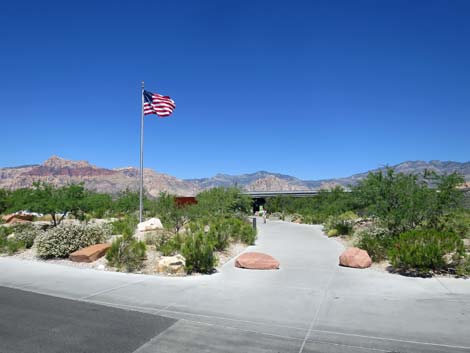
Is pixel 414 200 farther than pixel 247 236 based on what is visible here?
No

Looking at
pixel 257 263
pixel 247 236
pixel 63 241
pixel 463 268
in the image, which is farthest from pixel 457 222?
pixel 63 241

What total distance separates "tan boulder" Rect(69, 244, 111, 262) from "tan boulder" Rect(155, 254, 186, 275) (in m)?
2.48

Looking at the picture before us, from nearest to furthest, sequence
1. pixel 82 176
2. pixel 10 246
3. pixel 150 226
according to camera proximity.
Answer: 1. pixel 10 246
2. pixel 150 226
3. pixel 82 176

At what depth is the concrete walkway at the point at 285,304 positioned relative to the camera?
5426mm

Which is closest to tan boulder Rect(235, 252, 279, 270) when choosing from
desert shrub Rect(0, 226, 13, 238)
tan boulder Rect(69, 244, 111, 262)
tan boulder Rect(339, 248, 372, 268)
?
tan boulder Rect(339, 248, 372, 268)

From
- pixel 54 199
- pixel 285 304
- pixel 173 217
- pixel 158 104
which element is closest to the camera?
pixel 285 304

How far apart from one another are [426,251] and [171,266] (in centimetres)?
659

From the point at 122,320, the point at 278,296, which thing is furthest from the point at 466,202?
the point at 122,320

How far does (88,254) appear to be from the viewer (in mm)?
11414

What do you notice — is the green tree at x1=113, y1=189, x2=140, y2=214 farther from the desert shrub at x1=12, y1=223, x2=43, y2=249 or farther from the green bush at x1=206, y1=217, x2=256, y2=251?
the green bush at x1=206, y1=217, x2=256, y2=251

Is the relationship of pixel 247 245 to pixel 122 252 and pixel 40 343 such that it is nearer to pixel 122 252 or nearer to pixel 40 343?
pixel 122 252

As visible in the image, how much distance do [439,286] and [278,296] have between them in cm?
379

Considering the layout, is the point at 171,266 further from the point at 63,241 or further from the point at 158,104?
the point at 158,104

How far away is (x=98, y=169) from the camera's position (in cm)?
17112
